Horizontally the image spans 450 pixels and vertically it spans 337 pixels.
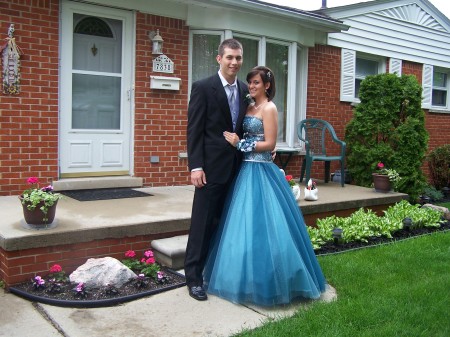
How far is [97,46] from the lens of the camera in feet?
21.2

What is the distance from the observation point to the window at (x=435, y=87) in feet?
37.6

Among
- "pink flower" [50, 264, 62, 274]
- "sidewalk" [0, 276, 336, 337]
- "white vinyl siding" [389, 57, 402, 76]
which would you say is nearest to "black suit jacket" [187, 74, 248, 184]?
"sidewalk" [0, 276, 336, 337]

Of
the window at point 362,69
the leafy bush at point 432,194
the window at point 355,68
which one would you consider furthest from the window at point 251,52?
the leafy bush at point 432,194

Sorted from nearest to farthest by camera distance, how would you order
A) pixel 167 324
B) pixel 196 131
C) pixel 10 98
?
pixel 167 324 → pixel 196 131 → pixel 10 98

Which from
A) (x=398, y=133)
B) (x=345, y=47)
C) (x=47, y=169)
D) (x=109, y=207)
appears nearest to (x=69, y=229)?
(x=109, y=207)

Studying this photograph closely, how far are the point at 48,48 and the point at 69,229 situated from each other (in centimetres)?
274

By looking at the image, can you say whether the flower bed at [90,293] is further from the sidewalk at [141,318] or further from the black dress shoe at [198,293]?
the black dress shoe at [198,293]

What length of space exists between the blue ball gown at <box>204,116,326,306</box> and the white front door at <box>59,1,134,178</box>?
9.95 feet

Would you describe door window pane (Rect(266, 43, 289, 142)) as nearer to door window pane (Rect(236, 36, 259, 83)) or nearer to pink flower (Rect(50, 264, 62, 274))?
door window pane (Rect(236, 36, 259, 83))

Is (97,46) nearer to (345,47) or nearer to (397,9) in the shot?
(345,47)

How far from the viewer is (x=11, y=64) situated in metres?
5.65

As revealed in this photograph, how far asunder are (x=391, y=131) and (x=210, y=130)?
540cm

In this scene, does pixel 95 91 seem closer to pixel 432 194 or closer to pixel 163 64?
pixel 163 64

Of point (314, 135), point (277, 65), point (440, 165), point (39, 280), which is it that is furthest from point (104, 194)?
point (440, 165)
